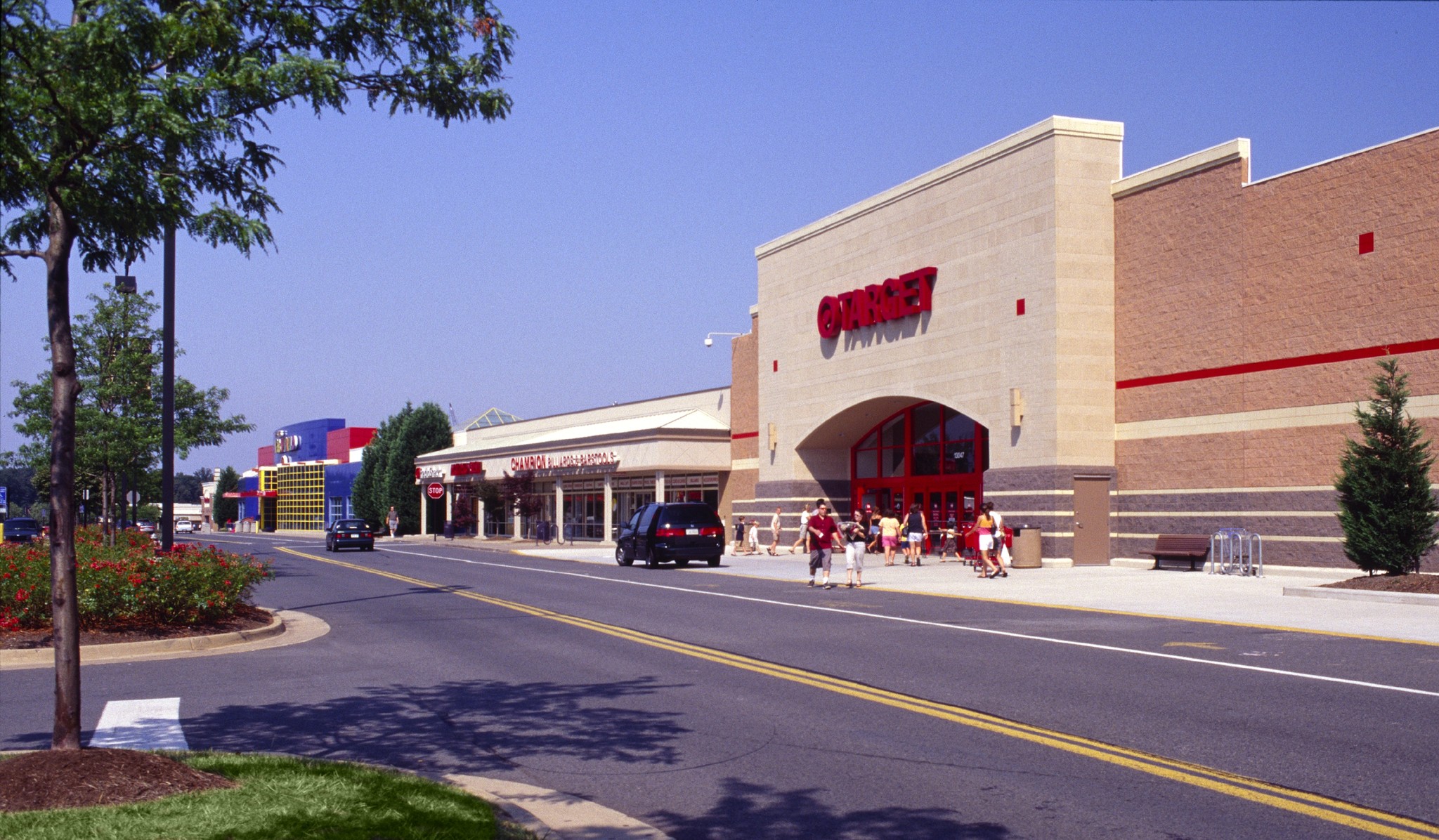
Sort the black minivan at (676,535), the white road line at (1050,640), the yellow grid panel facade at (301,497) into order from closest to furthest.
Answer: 1. the white road line at (1050,640)
2. the black minivan at (676,535)
3. the yellow grid panel facade at (301,497)

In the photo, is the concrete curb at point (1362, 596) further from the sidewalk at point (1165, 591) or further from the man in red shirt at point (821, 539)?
the man in red shirt at point (821, 539)

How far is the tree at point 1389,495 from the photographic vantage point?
2141cm

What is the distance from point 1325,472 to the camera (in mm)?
26203

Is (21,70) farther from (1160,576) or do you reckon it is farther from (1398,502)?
(1160,576)

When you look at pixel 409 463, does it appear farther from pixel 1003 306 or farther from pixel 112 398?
pixel 1003 306

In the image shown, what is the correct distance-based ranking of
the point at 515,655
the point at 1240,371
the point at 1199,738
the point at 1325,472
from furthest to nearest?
1. the point at 1240,371
2. the point at 1325,472
3. the point at 515,655
4. the point at 1199,738

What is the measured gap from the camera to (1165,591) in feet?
76.9

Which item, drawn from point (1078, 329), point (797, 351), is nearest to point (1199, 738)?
point (1078, 329)

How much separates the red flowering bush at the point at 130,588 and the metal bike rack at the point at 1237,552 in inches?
797

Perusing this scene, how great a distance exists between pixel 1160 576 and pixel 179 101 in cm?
2425

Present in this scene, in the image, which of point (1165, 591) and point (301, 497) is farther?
point (301, 497)

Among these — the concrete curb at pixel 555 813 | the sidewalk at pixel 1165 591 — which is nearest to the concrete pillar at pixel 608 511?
the sidewalk at pixel 1165 591

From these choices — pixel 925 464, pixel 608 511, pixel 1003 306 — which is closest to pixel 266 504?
pixel 608 511

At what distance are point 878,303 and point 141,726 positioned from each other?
30991 millimetres
